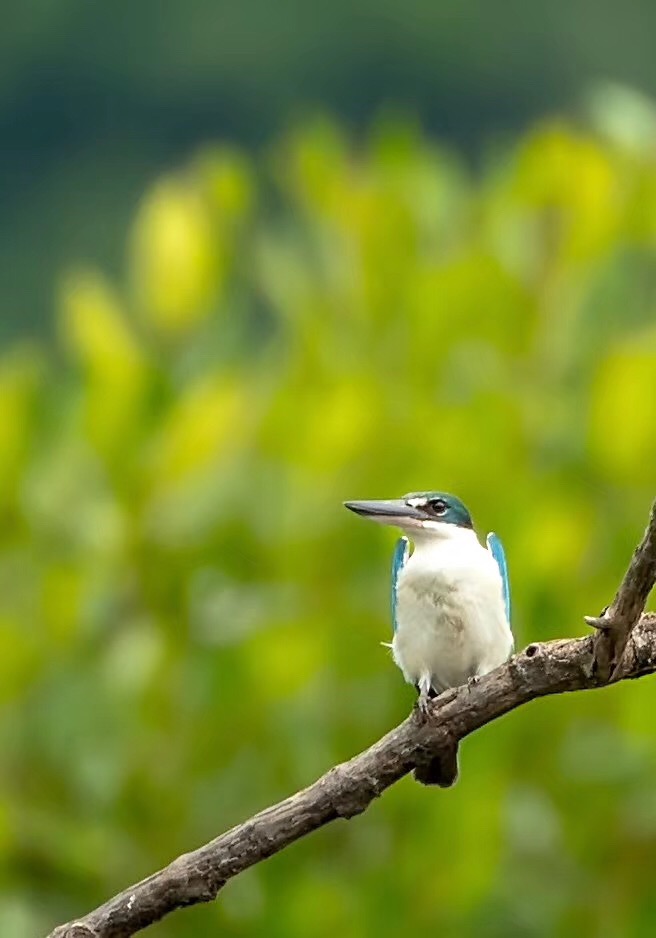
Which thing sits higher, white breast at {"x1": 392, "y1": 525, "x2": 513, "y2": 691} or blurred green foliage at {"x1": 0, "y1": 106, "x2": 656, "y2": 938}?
blurred green foliage at {"x1": 0, "y1": 106, "x2": 656, "y2": 938}

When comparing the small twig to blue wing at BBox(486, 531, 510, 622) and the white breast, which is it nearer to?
the white breast

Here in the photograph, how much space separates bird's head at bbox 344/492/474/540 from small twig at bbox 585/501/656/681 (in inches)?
18.3

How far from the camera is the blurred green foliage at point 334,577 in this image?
491cm

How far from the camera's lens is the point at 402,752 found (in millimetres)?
2623

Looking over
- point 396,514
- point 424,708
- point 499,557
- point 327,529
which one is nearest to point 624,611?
point 424,708

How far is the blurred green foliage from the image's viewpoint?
491cm

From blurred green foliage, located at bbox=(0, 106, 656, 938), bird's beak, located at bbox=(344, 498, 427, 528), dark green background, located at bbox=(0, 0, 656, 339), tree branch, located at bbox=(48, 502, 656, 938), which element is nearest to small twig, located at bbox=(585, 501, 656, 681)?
tree branch, located at bbox=(48, 502, 656, 938)

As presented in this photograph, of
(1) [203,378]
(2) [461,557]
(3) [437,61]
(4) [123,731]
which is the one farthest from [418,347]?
(3) [437,61]

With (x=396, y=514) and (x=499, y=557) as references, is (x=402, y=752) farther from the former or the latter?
(x=499, y=557)

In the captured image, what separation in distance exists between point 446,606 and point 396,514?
6.6 inches

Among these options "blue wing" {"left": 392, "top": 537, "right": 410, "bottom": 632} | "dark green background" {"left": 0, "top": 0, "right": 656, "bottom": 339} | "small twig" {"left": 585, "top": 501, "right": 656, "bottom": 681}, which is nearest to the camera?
"small twig" {"left": 585, "top": 501, "right": 656, "bottom": 681}

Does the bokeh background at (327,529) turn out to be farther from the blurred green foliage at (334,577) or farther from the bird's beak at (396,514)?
the bird's beak at (396,514)

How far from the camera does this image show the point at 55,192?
22.5m

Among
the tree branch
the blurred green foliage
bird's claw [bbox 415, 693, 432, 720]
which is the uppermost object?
the blurred green foliage
